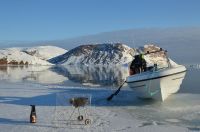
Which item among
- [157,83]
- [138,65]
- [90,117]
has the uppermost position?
[138,65]

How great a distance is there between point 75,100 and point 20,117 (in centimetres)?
275

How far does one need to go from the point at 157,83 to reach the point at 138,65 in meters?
4.81

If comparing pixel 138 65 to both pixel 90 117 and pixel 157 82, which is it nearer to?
pixel 157 82

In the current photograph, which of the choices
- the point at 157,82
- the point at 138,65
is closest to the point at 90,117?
the point at 157,82

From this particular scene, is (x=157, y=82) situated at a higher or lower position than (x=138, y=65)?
lower

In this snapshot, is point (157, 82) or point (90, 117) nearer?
point (90, 117)

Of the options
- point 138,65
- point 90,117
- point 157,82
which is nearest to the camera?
point 90,117

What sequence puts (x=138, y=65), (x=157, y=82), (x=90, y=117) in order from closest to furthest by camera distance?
(x=90, y=117) → (x=157, y=82) → (x=138, y=65)

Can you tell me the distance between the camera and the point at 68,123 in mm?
17500

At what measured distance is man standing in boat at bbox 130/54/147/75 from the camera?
98.7ft

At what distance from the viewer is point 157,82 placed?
2564 cm

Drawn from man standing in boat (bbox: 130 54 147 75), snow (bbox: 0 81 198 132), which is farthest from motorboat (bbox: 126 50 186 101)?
man standing in boat (bbox: 130 54 147 75)

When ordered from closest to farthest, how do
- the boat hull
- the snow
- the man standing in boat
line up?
the snow, the boat hull, the man standing in boat

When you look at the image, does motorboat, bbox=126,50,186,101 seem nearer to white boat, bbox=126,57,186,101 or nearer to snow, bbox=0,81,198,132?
white boat, bbox=126,57,186,101
